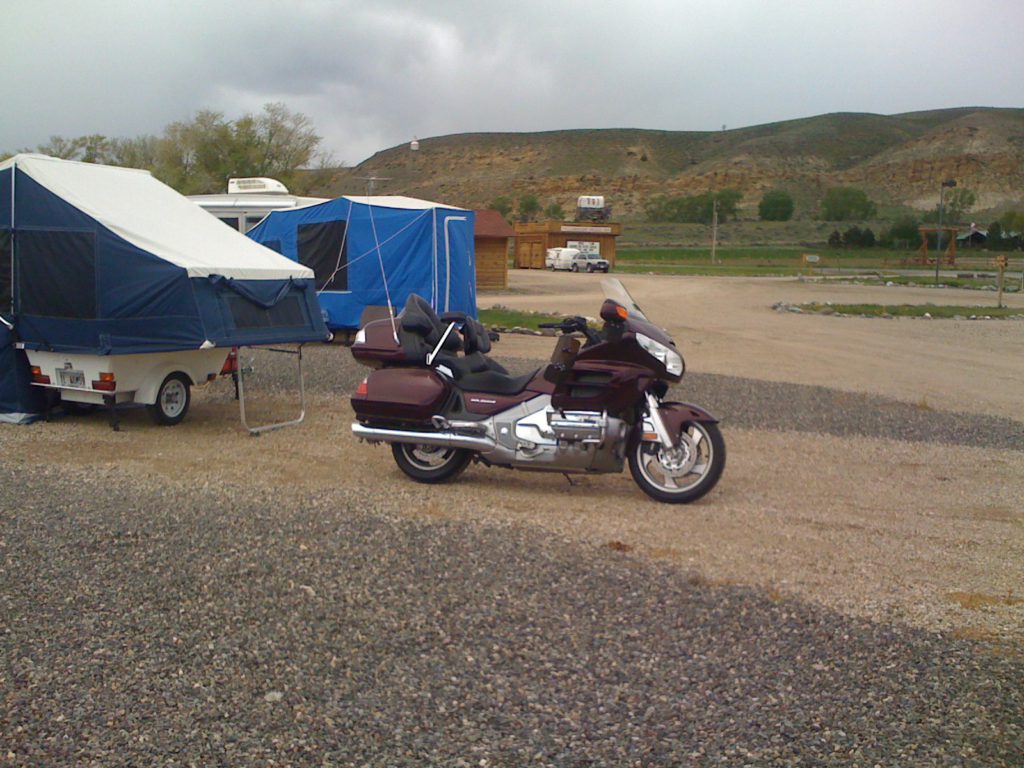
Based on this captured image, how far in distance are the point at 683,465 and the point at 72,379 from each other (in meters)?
6.00

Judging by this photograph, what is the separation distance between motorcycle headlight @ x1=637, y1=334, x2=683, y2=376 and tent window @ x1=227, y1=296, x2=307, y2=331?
4.21 m

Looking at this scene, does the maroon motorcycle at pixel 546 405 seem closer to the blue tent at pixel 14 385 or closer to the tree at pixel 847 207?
the blue tent at pixel 14 385

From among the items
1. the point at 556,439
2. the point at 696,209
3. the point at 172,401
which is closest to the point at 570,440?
the point at 556,439

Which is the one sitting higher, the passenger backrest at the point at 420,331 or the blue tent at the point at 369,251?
the blue tent at the point at 369,251

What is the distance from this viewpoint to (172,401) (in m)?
10.5

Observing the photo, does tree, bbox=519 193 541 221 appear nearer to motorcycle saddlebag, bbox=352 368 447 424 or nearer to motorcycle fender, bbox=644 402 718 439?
motorcycle saddlebag, bbox=352 368 447 424

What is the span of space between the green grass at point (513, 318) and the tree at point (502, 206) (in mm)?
89199

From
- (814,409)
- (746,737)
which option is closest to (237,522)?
(746,737)

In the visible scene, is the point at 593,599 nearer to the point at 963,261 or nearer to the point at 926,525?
the point at 926,525

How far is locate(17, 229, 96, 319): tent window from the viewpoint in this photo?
982cm

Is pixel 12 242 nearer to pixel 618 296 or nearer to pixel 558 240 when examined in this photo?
pixel 618 296

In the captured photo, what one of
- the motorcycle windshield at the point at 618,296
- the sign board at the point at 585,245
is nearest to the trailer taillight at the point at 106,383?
the motorcycle windshield at the point at 618,296

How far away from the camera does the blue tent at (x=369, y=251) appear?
1886 centimetres

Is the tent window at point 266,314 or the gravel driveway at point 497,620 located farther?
the tent window at point 266,314
